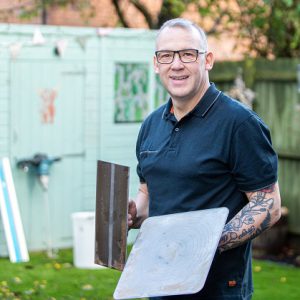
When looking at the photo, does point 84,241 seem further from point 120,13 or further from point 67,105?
point 120,13

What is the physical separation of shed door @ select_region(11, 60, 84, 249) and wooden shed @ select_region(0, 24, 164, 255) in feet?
0.03

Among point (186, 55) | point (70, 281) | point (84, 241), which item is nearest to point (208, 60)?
point (186, 55)

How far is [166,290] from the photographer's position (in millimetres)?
3098

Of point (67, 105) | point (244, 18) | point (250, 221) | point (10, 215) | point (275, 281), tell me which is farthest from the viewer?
point (244, 18)

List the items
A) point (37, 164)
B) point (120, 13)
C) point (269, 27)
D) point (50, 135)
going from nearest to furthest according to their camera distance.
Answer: point (37, 164) < point (50, 135) < point (269, 27) < point (120, 13)

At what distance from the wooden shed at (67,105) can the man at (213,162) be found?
580 centimetres

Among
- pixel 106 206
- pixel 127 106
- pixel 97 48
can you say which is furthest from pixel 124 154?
pixel 106 206

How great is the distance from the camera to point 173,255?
10.6 feet

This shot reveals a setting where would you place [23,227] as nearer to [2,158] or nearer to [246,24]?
[2,158]

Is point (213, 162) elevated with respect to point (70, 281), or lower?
elevated

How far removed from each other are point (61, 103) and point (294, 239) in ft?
10.3

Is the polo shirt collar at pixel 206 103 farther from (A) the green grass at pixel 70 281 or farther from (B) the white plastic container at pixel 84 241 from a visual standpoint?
(B) the white plastic container at pixel 84 241

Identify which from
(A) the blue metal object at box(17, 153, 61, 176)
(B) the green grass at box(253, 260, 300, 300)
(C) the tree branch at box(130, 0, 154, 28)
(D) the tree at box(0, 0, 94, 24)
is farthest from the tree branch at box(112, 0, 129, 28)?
(B) the green grass at box(253, 260, 300, 300)

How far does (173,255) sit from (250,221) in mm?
359
